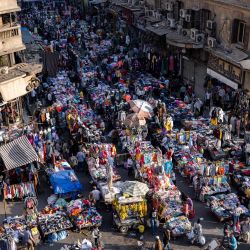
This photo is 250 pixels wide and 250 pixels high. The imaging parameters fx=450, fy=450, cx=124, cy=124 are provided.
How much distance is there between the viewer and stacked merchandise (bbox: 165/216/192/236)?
63.3 ft

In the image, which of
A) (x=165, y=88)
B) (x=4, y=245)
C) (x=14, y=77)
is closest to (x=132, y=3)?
(x=165, y=88)

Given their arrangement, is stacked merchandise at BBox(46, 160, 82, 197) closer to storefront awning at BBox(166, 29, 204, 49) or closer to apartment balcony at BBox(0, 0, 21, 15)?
apartment balcony at BBox(0, 0, 21, 15)

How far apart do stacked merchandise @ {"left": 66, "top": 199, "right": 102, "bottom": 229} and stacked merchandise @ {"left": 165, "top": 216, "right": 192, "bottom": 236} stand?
3105 millimetres

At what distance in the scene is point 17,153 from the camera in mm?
23047

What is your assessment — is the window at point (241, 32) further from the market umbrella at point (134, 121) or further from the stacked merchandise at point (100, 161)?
the stacked merchandise at point (100, 161)

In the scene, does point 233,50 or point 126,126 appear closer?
point 126,126

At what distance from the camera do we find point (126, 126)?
27.3 metres

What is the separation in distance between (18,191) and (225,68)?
16.5 metres

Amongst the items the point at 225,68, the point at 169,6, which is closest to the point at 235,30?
the point at 225,68

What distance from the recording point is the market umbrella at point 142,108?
89.4ft

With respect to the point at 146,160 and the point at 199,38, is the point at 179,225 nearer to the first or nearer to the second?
the point at 146,160

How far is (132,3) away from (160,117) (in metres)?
22.7

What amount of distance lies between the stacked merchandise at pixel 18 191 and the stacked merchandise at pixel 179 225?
7026 millimetres

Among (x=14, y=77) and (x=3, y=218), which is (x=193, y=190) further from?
(x=14, y=77)
